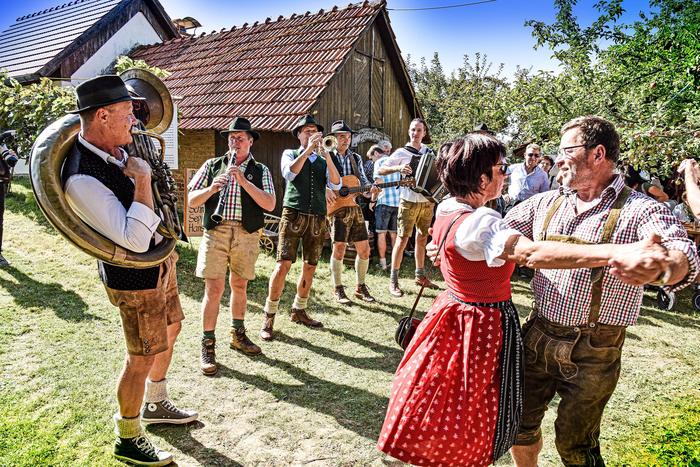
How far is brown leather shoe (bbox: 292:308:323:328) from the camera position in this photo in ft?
17.5

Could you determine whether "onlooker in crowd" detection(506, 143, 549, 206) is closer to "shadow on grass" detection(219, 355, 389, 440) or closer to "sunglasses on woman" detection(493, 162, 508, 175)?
"shadow on grass" detection(219, 355, 389, 440)

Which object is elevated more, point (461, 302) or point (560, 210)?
point (560, 210)

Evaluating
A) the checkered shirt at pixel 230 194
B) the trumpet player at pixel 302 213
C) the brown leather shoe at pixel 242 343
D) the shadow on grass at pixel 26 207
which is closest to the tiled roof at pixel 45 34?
the shadow on grass at pixel 26 207

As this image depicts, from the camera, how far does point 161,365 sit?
10.8 ft

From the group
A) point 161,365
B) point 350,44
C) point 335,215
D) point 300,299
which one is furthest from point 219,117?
point 161,365

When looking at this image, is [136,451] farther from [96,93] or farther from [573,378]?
[573,378]

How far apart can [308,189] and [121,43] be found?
13542 millimetres

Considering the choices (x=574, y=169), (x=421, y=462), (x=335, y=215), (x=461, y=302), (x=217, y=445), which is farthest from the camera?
(x=335, y=215)

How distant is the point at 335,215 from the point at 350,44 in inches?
240

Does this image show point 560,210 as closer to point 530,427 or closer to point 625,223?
point 625,223

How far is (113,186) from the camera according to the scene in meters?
2.46

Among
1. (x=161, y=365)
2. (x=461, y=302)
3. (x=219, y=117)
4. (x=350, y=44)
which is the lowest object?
(x=161, y=365)

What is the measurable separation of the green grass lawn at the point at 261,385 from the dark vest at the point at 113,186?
1.18 meters

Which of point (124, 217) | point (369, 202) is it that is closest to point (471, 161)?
point (124, 217)
